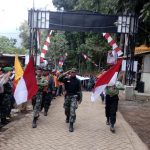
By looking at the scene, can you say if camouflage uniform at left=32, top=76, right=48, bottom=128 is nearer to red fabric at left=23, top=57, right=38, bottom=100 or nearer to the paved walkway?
the paved walkway

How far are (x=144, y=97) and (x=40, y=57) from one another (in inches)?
240

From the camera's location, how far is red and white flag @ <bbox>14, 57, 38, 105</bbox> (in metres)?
10.8

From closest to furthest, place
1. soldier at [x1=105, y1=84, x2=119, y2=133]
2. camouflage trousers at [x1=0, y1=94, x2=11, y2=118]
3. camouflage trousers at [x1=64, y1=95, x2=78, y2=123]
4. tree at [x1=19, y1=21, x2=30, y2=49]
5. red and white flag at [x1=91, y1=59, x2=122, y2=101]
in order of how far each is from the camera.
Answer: camouflage trousers at [x1=64, y1=95, x2=78, y2=123], soldier at [x1=105, y1=84, x2=119, y2=133], red and white flag at [x1=91, y1=59, x2=122, y2=101], camouflage trousers at [x1=0, y1=94, x2=11, y2=118], tree at [x1=19, y1=21, x2=30, y2=49]

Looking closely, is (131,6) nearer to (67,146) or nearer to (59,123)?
(59,123)

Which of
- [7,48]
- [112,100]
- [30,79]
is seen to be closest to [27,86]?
[30,79]

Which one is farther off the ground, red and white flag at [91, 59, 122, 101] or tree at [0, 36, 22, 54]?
tree at [0, 36, 22, 54]

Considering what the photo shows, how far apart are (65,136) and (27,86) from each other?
1748 mm

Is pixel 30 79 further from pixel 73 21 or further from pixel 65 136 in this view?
pixel 73 21

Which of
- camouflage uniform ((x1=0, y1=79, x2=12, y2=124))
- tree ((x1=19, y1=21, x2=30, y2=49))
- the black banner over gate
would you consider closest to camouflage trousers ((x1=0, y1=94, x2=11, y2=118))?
camouflage uniform ((x1=0, y1=79, x2=12, y2=124))

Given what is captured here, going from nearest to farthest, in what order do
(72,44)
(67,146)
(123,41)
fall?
(67,146)
(123,41)
(72,44)

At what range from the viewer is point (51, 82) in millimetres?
15484

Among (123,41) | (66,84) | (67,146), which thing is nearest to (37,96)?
(66,84)

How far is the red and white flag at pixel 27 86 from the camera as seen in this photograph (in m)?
10.8

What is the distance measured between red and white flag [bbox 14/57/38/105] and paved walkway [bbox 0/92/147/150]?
34.5 inches
